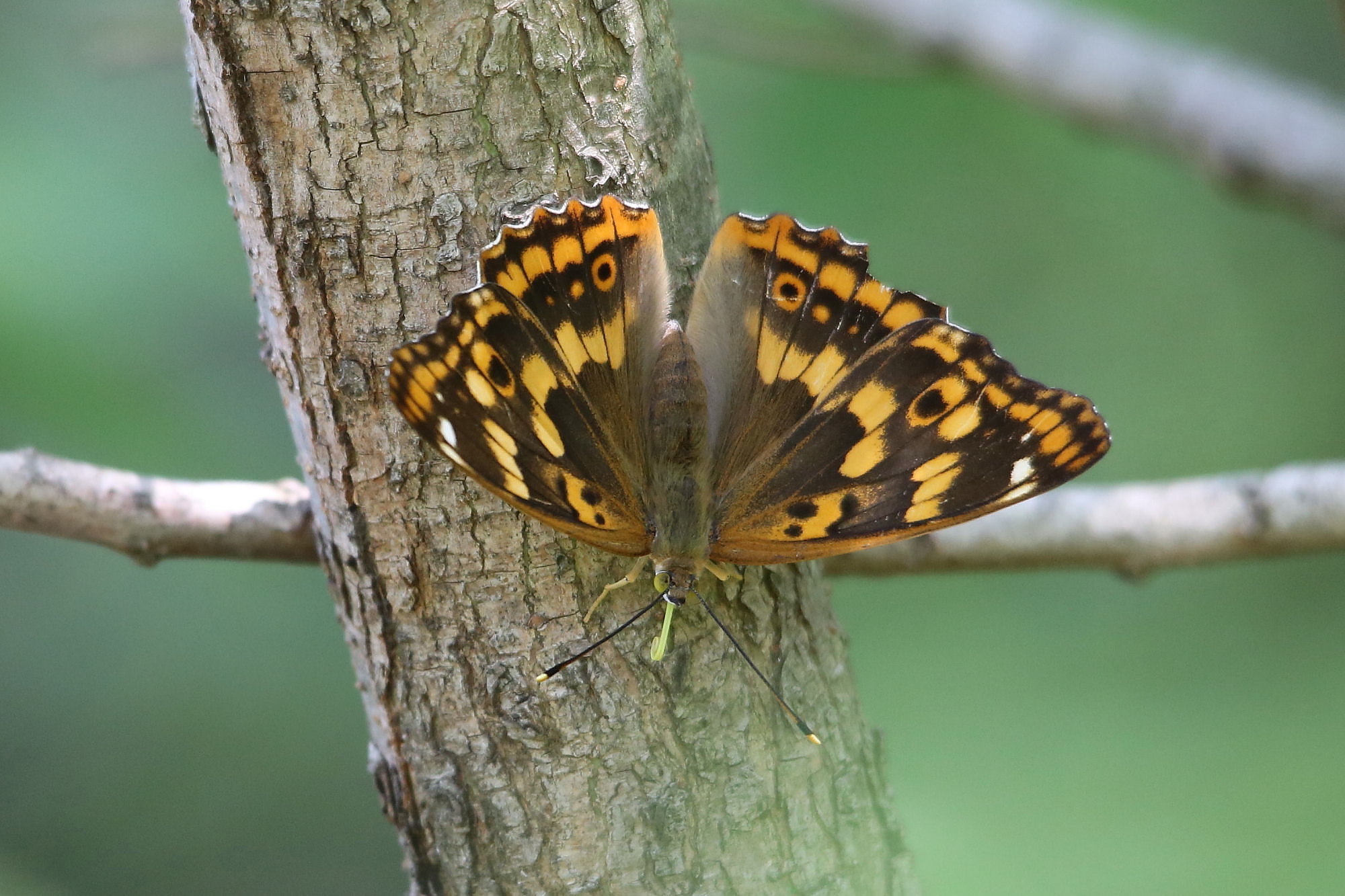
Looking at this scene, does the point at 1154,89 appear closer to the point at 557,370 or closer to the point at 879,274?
the point at 879,274

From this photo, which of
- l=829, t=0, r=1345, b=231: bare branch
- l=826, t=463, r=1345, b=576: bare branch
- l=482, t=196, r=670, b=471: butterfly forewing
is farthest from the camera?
l=829, t=0, r=1345, b=231: bare branch

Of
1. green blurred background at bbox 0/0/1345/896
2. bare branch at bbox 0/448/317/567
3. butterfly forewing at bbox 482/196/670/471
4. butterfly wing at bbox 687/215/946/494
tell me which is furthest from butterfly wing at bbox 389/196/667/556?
green blurred background at bbox 0/0/1345/896

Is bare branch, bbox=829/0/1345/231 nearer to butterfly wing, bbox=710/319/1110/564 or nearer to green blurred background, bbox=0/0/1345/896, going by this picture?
green blurred background, bbox=0/0/1345/896

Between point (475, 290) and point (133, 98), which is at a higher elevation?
point (133, 98)

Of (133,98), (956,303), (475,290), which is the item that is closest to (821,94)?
(956,303)

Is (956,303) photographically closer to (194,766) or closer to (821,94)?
(821,94)
